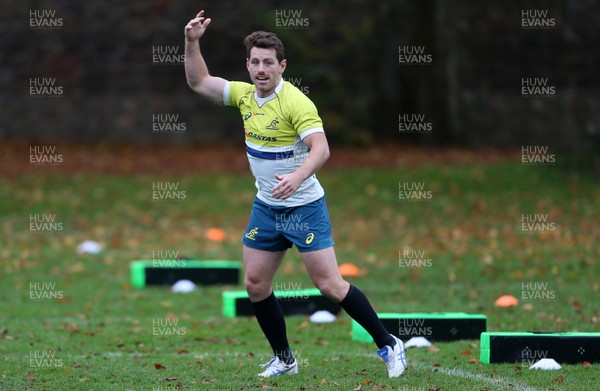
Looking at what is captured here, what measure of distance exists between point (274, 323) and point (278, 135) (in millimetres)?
1394

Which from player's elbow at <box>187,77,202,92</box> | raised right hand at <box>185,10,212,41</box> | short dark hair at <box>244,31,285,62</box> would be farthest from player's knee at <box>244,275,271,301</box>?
raised right hand at <box>185,10,212,41</box>

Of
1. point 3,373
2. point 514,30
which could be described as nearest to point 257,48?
point 3,373

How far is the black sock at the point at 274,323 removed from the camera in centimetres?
748

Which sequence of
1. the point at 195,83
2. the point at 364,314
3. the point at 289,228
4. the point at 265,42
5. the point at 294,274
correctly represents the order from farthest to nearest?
the point at 294,274
the point at 195,83
the point at 364,314
the point at 289,228
the point at 265,42

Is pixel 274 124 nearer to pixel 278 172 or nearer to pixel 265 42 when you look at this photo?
pixel 278 172

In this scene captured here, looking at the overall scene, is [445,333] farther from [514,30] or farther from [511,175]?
[514,30]

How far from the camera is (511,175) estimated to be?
66.3ft

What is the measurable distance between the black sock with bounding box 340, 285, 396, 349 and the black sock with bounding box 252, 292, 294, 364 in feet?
1.71

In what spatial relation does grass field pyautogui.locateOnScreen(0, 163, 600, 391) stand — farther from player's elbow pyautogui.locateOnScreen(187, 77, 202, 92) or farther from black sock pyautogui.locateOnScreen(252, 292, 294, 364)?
player's elbow pyautogui.locateOnScreen(187, 77, 202, 92)

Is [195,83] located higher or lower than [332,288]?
higher

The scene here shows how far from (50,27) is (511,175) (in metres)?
13.0

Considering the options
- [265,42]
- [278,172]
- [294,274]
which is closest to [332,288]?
[278,172]

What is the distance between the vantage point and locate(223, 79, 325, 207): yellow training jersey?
7.05 meters

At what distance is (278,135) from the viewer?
281 inches
